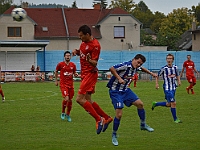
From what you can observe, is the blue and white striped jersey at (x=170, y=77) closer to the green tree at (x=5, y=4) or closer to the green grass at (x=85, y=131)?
the green grass at (x=85, y=131)

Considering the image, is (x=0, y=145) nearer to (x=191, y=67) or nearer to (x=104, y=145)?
(x=104, y=145)

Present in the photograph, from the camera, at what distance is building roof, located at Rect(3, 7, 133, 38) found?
202 ft

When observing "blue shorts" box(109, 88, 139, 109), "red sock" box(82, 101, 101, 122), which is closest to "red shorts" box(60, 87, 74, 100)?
"red sock" box(82, 101, 101, 122)

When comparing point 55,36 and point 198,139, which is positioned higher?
point 55,36

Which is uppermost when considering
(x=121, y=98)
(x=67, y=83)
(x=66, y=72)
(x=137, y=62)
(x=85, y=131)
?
(x=137, y=62)

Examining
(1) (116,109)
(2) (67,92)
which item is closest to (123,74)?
(1) (116,109)

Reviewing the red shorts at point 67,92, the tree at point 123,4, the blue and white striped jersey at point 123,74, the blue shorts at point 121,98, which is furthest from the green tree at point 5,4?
the blue and white striped jersey at point 123,74

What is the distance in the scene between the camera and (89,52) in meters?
11.7

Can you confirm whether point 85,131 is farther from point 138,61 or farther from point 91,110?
point 138,61

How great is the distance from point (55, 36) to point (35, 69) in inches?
543

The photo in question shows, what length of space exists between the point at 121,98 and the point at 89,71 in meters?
0.97

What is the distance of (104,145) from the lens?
11.2m

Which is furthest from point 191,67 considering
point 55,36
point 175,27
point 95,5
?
point 175,27

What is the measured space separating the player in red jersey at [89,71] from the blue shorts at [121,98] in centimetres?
56
